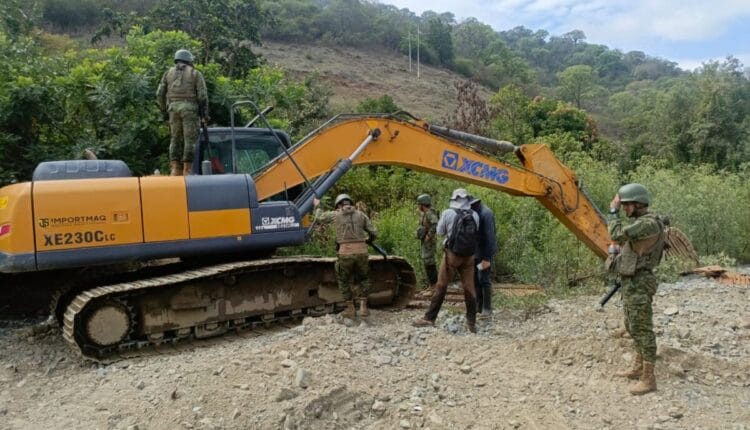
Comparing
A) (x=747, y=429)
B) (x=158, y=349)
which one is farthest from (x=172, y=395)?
(x=747, y=429)

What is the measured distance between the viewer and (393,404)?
4914 millimetres

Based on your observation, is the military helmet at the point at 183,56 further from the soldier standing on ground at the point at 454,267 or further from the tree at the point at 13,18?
the tree at the point at 13,18

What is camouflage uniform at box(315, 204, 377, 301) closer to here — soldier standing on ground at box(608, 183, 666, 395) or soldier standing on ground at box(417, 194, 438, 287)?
soldier standing on ground at box(417, 194, 438, 287)

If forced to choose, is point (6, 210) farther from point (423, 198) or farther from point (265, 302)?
point (423, 198)

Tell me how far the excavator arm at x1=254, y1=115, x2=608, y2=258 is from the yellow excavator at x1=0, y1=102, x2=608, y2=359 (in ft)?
0.05

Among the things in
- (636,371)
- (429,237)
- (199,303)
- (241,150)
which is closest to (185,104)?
(241,150)

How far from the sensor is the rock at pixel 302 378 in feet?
16.3

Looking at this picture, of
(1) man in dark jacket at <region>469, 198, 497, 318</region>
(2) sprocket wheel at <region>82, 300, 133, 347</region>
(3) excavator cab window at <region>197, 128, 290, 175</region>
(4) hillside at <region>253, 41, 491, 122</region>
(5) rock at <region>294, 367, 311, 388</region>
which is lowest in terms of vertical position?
(5) rock at <region>294, 367, 311, 388</region>

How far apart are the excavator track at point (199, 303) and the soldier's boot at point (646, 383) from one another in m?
3.49

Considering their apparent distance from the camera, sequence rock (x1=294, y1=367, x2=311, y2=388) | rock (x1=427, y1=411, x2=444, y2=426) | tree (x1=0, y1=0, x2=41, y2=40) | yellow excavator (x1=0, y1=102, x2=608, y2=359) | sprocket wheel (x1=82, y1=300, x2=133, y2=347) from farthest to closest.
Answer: tree (x1=0, y1=0, x2=41, y2=40) → sprocket wheel (x1=82, y1=300, x2=133, y2=347) → yellow excavator (x1=0, y1=102, x2=608, y2=359) → rock (x1=294, y1=367, x2=311, y2=388) → rock (x1=427, y1=411, x2=444, y2=426)

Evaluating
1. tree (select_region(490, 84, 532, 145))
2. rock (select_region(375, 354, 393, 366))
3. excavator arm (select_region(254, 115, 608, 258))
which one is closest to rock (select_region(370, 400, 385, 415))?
rock (select_region(375, 354, 393, 366))

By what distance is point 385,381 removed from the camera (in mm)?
5293

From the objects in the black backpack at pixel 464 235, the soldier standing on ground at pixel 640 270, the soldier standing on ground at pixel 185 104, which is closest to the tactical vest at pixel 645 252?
the soldier standing on ground at pixel 640 270

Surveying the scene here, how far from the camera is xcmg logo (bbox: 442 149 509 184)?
7.96 m
